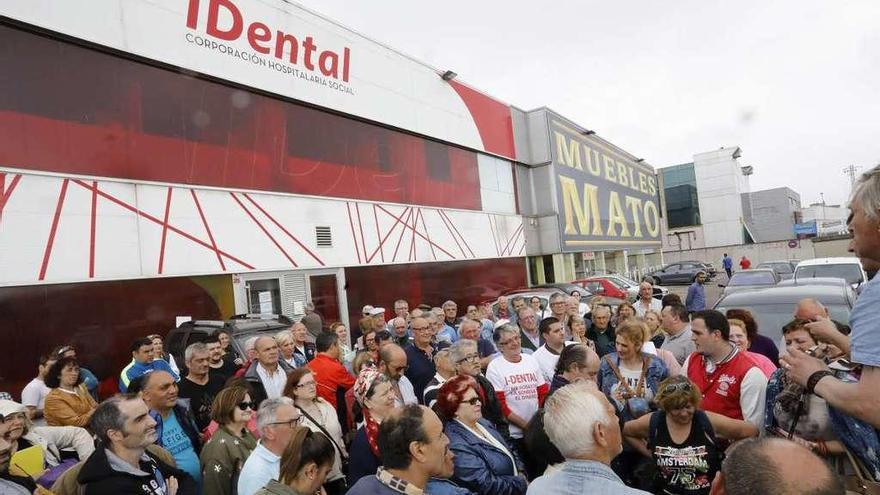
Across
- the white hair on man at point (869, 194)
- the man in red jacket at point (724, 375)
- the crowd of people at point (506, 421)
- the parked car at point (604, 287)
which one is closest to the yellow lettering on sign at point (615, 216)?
the parked car at point (604, 287)

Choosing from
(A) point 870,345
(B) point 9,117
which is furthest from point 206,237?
(A) point 870,345

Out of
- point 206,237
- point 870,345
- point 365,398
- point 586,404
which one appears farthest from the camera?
point 206,237

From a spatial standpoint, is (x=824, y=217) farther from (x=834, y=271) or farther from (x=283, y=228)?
(x=283, y=228)

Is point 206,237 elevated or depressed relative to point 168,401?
elevated

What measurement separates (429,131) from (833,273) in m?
11.3

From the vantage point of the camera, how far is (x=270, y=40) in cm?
1145

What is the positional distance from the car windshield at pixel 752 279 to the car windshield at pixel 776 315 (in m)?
6.76

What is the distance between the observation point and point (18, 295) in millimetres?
7293

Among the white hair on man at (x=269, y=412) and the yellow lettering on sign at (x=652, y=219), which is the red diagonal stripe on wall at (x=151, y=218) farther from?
the yellow lettering on sign at (x=652, y=219)

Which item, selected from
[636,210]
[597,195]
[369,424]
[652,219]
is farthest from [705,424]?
[652,219]

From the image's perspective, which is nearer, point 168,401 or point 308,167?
point 168,401

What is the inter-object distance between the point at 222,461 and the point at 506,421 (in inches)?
83.1

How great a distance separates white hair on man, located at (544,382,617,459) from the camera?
6.94 feet

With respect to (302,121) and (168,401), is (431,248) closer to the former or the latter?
(302,121)
